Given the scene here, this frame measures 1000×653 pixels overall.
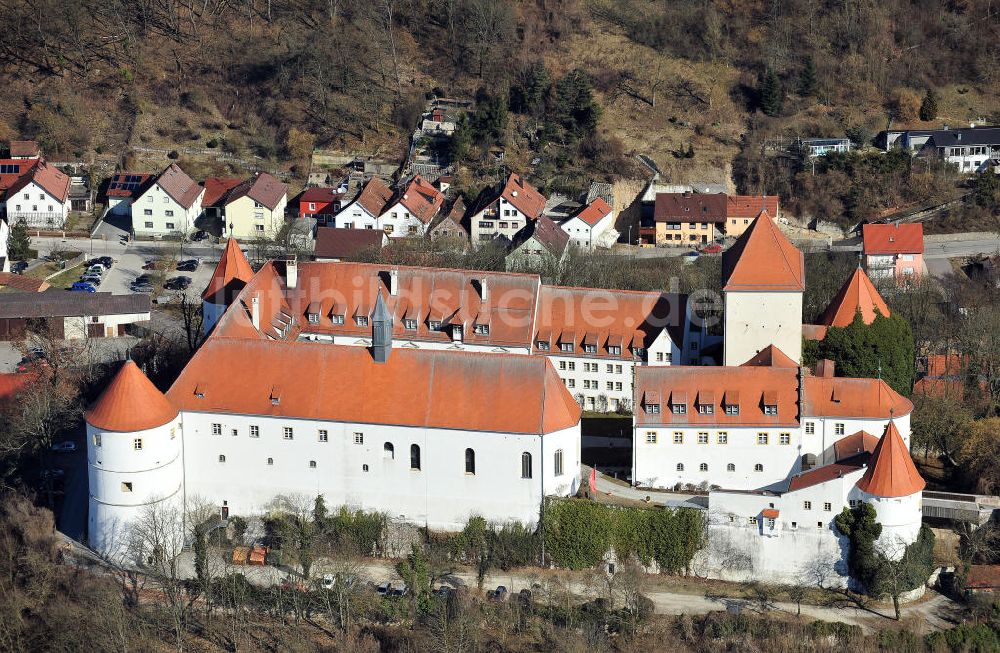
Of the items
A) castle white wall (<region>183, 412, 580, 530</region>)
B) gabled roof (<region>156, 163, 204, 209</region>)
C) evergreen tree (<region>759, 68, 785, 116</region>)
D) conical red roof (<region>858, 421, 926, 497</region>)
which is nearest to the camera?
conical red roof (<region>858, 421, 926, 497</region>)

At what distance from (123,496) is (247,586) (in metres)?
7.17

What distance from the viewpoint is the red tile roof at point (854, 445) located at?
232ft

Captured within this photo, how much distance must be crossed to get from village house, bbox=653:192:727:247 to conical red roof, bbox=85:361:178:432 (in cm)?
6102

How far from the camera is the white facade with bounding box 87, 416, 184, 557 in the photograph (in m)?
69.0

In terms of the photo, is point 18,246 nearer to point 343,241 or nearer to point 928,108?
point 343,241

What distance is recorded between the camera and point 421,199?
12012 cm

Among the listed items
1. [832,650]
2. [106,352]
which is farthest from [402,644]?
[106,352]

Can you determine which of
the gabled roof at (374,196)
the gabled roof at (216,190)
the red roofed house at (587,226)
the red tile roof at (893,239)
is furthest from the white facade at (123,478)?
the red tile roof at (893,239)

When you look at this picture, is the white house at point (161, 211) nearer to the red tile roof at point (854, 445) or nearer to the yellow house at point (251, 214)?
the yellow house at point (251, 214)

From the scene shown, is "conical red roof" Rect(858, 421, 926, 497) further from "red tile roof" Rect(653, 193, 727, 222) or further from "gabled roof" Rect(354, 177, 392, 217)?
"gabled roof" Rect(354, 177, 392, 217)

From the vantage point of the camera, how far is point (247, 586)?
6819cm

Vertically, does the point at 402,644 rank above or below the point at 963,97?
below

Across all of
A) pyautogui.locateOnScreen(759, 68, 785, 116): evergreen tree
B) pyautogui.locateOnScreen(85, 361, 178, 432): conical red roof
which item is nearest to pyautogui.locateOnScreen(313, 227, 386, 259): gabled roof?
pyautogui.locateOnScreen(85, 361, 178, 432): conical red roof

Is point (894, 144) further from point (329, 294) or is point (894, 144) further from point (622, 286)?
point (329, 294)
